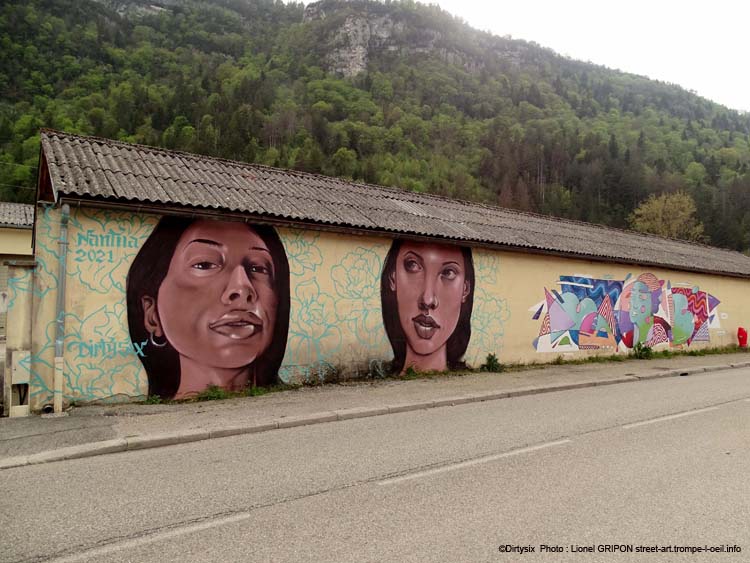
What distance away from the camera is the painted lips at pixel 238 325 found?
978 cm

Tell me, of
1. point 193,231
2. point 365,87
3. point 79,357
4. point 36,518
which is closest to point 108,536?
point 36,518

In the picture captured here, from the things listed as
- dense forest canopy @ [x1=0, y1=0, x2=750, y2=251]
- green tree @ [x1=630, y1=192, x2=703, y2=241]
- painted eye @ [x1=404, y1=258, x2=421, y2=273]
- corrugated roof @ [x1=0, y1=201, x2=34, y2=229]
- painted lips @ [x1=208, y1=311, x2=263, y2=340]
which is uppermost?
dense forest canopy @ [x1=0, y1=0, x2=750, y2=251]

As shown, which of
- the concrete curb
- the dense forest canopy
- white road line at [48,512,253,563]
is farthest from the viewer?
the dense forest canopy

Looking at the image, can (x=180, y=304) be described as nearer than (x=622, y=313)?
Yes

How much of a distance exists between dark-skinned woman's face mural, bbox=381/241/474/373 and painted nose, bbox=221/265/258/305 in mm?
3192

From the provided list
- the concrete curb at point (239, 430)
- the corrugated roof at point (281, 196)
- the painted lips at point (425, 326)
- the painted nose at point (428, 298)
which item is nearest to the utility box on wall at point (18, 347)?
the corrugated roof at point (281, 196)

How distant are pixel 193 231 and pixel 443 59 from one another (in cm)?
14557

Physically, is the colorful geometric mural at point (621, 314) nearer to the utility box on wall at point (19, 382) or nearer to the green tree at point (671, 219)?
the utility box on wall at point (19, 382)

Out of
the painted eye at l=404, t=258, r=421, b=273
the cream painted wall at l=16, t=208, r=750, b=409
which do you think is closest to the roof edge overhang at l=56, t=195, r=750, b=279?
→ the cream painted wall at l=16, t=208, r=750, b=409

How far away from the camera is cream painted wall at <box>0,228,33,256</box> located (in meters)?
25.9

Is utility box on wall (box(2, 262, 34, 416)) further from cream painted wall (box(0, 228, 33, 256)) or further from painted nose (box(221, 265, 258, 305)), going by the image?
cream painted wall (box(0, 228, 33, 256))

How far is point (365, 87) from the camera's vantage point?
111 metres

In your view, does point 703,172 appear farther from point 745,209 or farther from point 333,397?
point 333,397

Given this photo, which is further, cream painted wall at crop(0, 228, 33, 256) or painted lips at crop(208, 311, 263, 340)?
cream painted wall at crop(0, 228, 33, 256)
